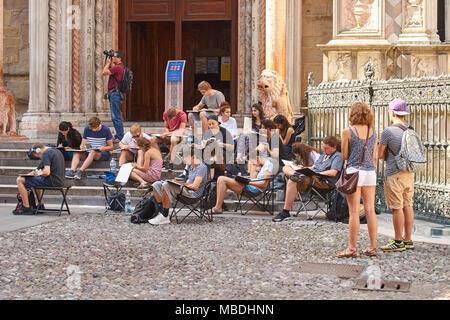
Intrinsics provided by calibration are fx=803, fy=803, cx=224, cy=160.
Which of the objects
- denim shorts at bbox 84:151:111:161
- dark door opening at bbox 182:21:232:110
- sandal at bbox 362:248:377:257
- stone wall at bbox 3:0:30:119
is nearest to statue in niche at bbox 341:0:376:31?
denim shorts at bbox 84:151:111:161

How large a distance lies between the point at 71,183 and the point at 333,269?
267 inches

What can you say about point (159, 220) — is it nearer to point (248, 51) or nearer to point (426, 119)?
point (426, 119)

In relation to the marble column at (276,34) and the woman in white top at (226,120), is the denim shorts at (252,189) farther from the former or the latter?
the marble column at (276,34)

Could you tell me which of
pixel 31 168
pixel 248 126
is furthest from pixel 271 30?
pixel 31 168

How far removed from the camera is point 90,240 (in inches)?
370

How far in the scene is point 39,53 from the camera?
17188 millimetres

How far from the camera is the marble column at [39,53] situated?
675 inches

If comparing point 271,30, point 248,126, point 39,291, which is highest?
point 271,30

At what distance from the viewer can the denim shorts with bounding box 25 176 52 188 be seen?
1179 cm

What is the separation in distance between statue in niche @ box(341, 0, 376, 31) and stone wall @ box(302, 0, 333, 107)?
3.39 meters

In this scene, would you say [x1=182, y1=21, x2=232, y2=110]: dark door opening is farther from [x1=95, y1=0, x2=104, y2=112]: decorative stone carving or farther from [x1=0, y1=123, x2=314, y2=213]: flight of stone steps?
[x1=0, y1=123, x2=314, y2=213]: flight of stone steps

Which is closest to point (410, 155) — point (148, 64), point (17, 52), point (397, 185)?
point (397, 185)

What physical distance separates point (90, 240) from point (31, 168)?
519 cm

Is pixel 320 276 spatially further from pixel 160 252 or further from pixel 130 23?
pixel 130 23
